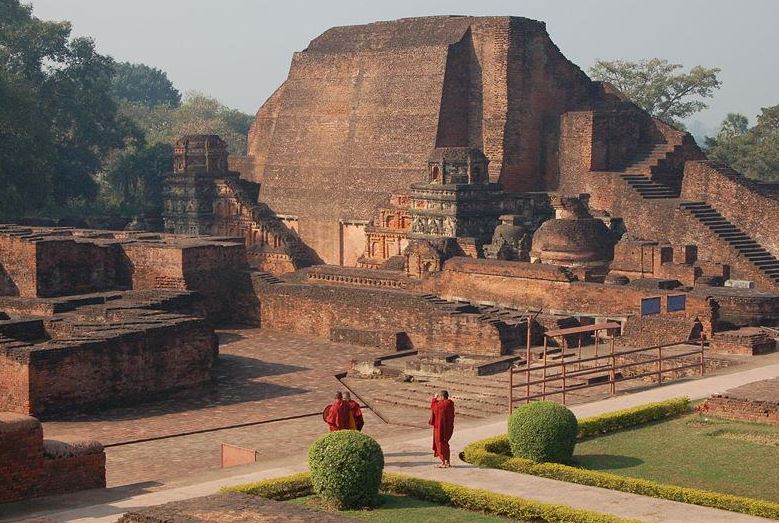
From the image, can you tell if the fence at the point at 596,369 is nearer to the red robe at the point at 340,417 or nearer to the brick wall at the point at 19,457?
the red robe at the point at 340,417

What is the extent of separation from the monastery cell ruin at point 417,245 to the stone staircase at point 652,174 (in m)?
0.06

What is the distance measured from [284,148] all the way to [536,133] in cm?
Answer: 858

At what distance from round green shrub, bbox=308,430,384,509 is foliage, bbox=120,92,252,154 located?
4771 cm

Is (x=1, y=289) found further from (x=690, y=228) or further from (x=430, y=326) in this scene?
(x=690, y=228)

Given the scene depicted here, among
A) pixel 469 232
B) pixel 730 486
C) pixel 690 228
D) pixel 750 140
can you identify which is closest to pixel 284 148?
pixel 469 232

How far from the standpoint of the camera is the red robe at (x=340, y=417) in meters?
14.0

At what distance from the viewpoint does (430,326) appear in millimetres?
24219

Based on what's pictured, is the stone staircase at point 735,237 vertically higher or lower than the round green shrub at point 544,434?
higher

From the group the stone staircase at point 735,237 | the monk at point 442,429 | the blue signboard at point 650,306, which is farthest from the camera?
the stone staircase at point 735,237

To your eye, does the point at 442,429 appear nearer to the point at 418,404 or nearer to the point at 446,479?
the point at 446,479

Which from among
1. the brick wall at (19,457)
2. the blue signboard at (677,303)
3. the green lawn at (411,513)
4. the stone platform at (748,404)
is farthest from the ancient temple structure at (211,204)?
the green lawn at (411,513)

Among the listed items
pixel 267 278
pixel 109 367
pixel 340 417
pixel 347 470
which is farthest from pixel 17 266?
pixel 347 470

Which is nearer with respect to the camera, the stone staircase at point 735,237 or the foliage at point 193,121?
the stone staircase at point 735,237

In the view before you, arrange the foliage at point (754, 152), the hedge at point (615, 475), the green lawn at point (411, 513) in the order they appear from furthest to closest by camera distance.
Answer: the foliage at point (754, 152), the hedge at point (615, 475), the green lawn at point (411, 513)
